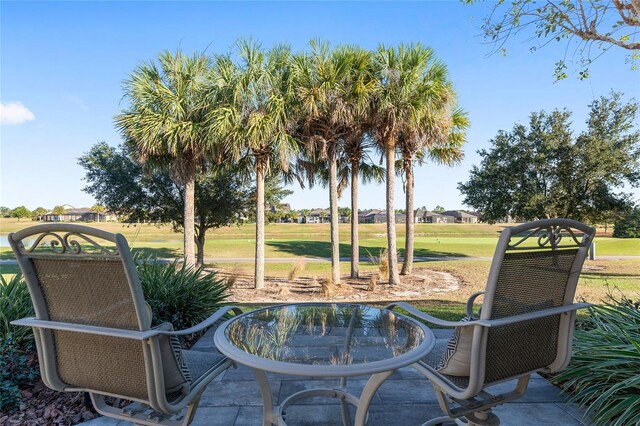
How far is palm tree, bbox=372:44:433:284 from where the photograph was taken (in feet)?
31.1

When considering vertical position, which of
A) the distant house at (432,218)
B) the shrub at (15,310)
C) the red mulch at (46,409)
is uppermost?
the distant house at (432,218)

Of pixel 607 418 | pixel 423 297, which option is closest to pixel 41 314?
pixel 607 418

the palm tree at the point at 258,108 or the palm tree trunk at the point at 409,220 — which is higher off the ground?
the palm tree at the point at 258,108

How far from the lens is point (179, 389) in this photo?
1494 mm

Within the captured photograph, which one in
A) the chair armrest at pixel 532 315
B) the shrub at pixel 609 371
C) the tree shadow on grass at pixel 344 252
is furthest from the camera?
the tree shadow on grass at pixel 344 252

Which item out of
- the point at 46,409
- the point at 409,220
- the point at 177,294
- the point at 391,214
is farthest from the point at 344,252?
the point at 46,409

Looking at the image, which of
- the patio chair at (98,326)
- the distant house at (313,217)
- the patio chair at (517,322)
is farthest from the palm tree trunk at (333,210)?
the distant house at (313,217)

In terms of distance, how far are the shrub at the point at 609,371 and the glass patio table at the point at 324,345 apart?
1.21 meters

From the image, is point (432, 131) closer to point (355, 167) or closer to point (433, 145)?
point (433, 145)

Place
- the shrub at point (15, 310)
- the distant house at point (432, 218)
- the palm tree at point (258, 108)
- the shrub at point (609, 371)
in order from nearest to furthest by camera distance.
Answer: the shrub at point (609, 371) < the shrub at point (15, 310) < the palm tree at point (258, 108) < the distant house at point (432, 218)

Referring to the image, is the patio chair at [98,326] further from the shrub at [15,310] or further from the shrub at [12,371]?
the shrub at [15,310]

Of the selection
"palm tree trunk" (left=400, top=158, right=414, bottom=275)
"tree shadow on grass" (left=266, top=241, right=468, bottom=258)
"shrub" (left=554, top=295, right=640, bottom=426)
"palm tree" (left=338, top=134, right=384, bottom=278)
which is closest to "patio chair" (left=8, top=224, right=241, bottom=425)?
"shrub" (left=554, top=295, right=640, bottom=426)

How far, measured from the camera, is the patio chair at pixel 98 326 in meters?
1.31

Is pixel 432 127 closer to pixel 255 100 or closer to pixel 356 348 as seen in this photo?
pixel 255 100
